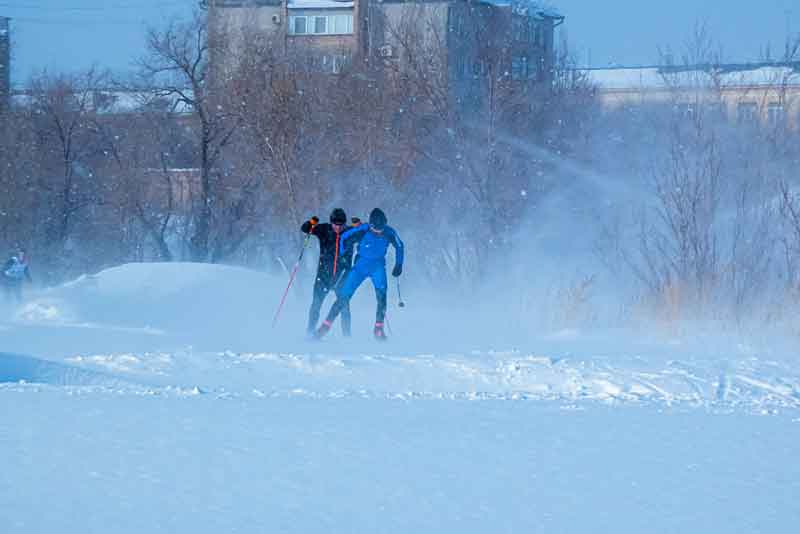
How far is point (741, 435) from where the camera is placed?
26.4 ft

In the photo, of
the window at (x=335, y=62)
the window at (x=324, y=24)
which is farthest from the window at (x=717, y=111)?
the window at (x=324, y=24)

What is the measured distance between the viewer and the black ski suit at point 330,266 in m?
14.4

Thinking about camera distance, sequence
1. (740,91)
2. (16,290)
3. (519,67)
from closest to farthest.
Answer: (740,91) < (16,290) < (519,67)

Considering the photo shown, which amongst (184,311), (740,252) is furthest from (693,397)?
(184,311)

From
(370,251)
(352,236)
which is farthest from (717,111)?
(352,236)

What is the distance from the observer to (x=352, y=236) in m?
14.2

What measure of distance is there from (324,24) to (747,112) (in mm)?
41636

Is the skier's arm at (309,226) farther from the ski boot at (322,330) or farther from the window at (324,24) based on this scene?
the window at (324,24)

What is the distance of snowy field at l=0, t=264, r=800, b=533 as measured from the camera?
19.4 ft

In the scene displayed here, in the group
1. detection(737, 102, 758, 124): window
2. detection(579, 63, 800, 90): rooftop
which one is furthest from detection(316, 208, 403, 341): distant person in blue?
detection(737, 102, 758, 124): window

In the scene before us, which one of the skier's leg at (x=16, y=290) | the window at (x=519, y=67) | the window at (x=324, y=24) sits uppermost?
the window at (x=324, y=24)

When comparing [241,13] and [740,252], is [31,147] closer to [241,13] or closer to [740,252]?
[241,13]

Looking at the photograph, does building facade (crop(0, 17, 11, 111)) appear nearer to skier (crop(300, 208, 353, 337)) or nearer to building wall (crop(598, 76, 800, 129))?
building wall (crop(598, 76, 800, 129))

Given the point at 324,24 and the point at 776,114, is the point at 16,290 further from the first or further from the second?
the point at 324,24
